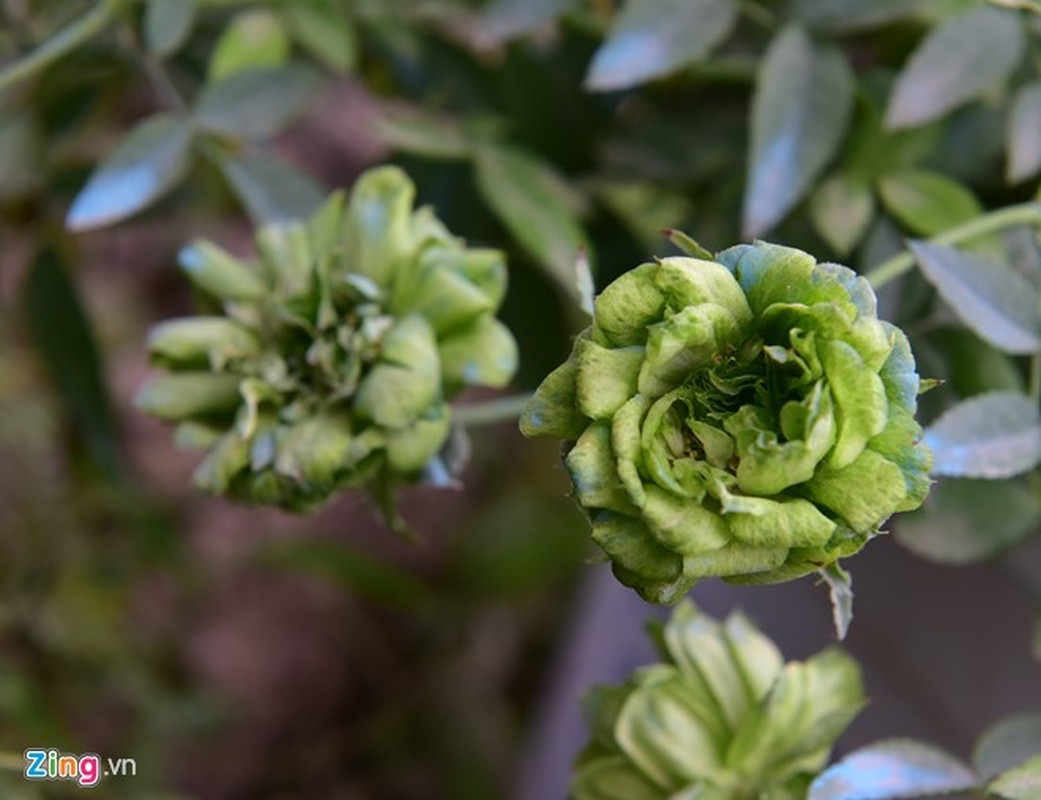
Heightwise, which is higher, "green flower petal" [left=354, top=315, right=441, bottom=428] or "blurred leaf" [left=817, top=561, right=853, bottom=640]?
"green flower petal" [left=354, top=315, right=441, bottom=428]

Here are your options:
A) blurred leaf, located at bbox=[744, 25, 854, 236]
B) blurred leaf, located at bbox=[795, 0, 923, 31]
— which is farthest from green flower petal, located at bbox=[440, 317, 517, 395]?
blurred leaf, located at bbox=[795, 0, 923, 31]

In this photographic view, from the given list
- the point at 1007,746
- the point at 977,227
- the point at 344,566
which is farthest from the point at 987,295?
the point at 344,566

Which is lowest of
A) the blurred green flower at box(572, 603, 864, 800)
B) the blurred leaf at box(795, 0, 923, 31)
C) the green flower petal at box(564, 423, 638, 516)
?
the blurred green flower at box(572, 603, 864, 800)

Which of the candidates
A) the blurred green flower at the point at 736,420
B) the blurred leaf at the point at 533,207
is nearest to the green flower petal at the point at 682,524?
the blurred green flower at the point at 736,420

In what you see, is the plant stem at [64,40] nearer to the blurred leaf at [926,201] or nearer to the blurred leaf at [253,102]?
the blurred leaf at [253,102]

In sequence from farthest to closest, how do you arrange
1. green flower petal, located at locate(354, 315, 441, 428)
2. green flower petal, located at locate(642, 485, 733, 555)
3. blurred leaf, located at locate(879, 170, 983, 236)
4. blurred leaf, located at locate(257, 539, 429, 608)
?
1. blurred leaf, located at locate(257, 539, 429, 608)
2. blurred leaf, located at locate(879, 170, 983, 236)
3. green flower petal, located at locate(354, 315, 441, 428)
4. green flower petal, located at locate(642, 485, 733, 555)

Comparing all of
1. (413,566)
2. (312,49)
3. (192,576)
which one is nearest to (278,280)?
(312,49)

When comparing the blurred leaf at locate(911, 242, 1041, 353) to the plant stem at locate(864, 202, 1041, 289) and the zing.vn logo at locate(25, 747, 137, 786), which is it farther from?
the zing.vn logo at locate(25, 747, 137, 786)
